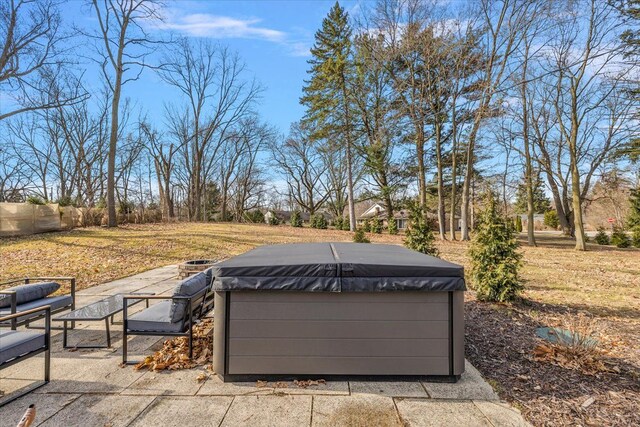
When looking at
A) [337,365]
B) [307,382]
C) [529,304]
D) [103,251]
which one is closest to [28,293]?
[307,382]

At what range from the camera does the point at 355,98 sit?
19.1 meters

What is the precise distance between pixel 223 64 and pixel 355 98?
43.7ft

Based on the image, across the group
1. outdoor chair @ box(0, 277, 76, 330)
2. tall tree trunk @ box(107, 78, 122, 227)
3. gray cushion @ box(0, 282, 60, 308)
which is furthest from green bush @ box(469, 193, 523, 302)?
tall tree trunk @ box(107, 78, 122, 227)

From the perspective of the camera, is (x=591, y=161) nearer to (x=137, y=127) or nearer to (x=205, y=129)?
(x=205, y=129)

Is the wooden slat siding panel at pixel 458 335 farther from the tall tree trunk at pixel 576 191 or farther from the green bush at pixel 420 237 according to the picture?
the tall tree trunk at pixel 576 191

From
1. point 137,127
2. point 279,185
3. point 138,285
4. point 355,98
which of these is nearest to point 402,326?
point 138,285

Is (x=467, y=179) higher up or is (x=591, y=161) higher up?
(x=591, y=161)

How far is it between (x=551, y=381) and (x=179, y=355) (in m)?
3.52

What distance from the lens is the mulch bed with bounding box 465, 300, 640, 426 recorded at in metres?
2.34

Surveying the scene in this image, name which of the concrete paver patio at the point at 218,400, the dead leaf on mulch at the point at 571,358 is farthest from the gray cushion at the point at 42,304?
the dead leaf on mulch at the point at 571,358

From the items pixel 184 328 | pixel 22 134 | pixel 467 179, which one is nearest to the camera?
pixel 184 328

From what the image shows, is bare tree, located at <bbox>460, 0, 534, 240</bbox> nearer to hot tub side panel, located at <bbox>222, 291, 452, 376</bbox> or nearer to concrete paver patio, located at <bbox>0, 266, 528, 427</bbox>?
hot tub side panel, located at <bbox>222, 291, 452, 376</bbox>

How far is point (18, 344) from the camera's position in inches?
101

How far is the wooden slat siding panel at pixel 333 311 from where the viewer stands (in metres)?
2.78
